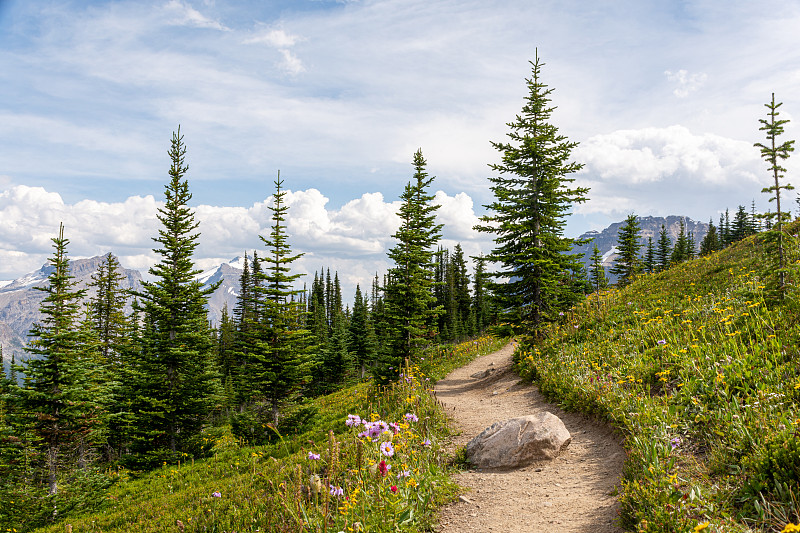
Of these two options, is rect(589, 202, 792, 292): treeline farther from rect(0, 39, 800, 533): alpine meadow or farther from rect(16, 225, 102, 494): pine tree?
rect(16, 225, 102, 494): pine tree

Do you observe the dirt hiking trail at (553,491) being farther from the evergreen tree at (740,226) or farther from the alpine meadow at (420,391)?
the evergreen tree at (740,226)

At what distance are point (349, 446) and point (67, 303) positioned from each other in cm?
1873

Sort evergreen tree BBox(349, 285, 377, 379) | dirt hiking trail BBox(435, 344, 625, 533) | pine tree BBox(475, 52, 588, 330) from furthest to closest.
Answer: evergreen tree BBox(349, 285, 377, 379), pine tree BBox(475, 52, 588, 330), dirt hiking trail BBox(435, 344, 625, 533)

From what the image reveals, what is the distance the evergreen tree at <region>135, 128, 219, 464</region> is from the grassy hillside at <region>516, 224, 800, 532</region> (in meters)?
18.1

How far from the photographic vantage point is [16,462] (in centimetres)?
1848

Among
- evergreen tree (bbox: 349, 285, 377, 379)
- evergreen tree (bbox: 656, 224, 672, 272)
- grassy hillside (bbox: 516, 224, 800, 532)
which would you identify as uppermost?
evergreen tree (bbox: 656, 224, 672, 272)

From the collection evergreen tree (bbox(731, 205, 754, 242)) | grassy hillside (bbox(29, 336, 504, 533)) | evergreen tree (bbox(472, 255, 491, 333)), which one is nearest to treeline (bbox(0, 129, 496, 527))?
grassy hillside (bbox(29, 336, 504, 533))

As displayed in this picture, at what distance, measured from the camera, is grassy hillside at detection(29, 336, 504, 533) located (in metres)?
4.23

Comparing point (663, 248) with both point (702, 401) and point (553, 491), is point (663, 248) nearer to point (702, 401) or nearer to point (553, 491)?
point (702, 401)

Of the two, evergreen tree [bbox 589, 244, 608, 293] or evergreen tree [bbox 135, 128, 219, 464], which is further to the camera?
evergreen tree [bbox 589, 244, 608, 293]

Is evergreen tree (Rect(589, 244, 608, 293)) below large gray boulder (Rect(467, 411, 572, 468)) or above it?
above

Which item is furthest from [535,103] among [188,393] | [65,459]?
[65,459]

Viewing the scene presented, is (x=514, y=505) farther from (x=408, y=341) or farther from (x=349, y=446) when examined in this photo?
(x=408, y=341)

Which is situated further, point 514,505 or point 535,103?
point 535,103
